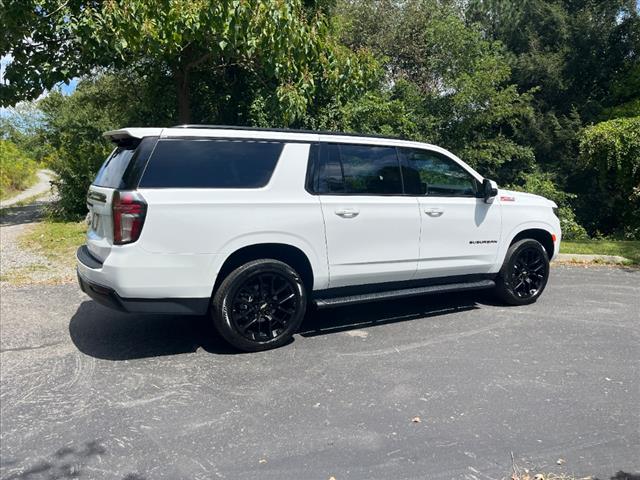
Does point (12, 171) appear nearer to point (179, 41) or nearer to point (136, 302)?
point (179, 41)

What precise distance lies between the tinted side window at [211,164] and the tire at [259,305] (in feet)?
2.47

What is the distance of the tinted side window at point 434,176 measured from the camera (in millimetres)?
5387

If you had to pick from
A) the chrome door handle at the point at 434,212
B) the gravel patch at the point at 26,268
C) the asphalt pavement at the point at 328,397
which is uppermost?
the chrome door handle at the point at 434,212

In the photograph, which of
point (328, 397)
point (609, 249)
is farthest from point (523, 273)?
point (609, 249)

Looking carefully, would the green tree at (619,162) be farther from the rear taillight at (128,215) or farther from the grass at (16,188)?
the grass at (16,188)

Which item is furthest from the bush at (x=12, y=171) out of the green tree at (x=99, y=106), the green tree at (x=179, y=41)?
the green tree at (x=179, y=41)

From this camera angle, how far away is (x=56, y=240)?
33.4ft

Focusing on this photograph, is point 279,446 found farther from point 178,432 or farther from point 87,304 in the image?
point 87,304

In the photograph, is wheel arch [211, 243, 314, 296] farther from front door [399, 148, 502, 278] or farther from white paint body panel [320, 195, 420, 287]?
front door [399, 148, 502, 278]

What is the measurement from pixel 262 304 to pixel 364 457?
187cm

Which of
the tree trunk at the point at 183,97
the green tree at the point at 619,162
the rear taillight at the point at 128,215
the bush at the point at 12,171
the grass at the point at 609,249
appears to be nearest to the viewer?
the rear taillight at the point at 128,215

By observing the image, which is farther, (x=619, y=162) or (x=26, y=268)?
(x=619, y=162)

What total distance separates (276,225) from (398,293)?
1.49 meters

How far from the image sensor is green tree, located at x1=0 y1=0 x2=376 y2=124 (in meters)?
8.23
